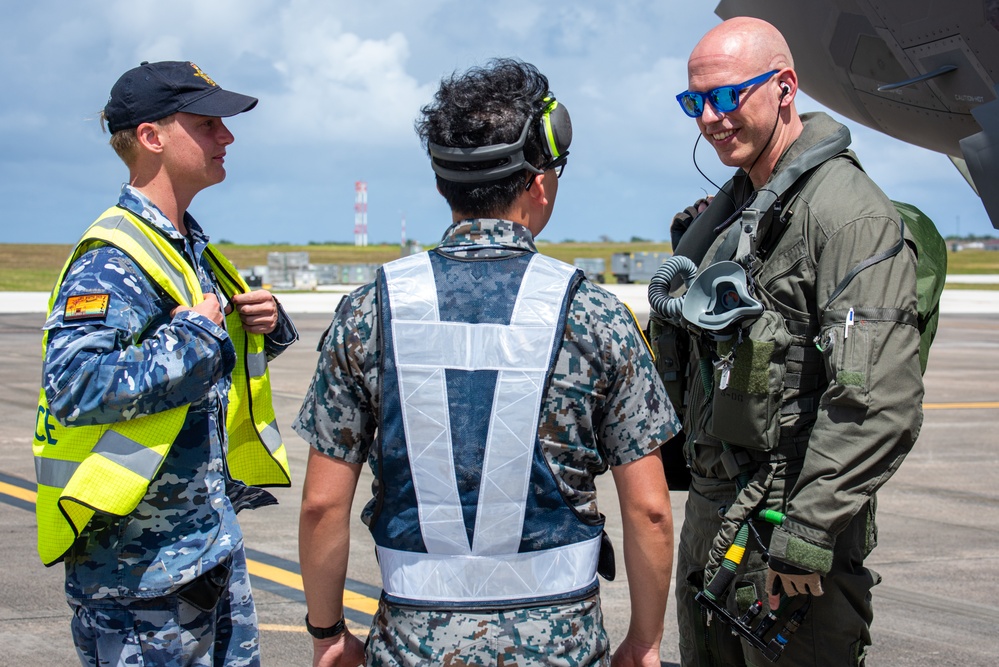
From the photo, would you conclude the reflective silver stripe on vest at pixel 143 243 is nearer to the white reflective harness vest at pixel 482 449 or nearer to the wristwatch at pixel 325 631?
the white reflective harness vest at pixel 482 449

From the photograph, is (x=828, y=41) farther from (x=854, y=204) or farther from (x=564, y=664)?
(x=564, y=664)

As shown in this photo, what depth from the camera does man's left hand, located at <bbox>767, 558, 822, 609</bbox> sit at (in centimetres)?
275

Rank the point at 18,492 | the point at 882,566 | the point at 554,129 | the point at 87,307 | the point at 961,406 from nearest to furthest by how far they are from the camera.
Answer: the point at 554,129 < the point at 87,307 < the point at 882,566 < the point at 18,492 < the point at 961,406

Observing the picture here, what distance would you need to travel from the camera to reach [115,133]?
9.84 feet

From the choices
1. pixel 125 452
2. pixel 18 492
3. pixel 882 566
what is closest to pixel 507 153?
pixel 125 452

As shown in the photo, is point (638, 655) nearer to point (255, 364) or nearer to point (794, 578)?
point (794, 578)

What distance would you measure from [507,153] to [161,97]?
1.22 metres

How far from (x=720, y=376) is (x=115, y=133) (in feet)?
6.08

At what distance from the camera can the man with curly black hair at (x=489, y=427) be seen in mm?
2221

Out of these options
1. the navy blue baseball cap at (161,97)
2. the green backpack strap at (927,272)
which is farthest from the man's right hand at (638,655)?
the navy blue baseball cap at (161,97)

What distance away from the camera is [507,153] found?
7.47ft

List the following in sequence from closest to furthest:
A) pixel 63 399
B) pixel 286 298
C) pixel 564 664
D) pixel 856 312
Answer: pixel 564 664 → pixel 63 399 → pixel 856 312 → pixel 286 298

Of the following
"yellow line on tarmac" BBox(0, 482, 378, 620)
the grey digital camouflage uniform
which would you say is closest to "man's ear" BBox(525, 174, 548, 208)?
the grey digital camouflage uniform

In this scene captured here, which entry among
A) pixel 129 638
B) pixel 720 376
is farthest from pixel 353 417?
pixel 720 376
